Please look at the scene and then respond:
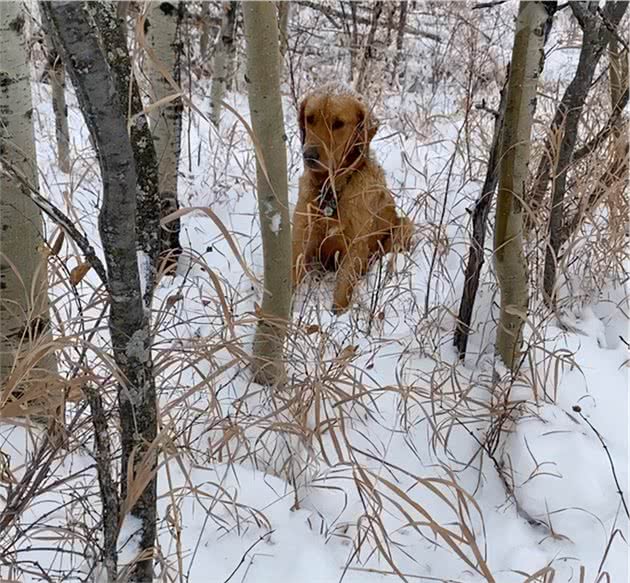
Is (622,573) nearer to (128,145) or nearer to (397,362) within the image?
(397,362)

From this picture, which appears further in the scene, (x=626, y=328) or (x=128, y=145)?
(x=626, y=328)

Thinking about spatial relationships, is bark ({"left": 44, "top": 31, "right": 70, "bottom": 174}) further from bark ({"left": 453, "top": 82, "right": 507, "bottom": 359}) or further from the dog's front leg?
bark ({"left": 453, "top": 82, "right": 507, "bottom": 359})

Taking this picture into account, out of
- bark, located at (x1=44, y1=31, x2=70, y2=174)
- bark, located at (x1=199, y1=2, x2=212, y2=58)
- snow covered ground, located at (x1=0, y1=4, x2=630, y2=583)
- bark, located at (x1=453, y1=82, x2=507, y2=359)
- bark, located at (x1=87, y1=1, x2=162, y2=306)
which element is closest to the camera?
bark, located at (x1=87, y1=1, x2=162, y2=306)

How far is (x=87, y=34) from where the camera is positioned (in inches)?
28.1

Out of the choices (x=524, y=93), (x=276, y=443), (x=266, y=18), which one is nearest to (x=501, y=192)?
(x=524, y=93)

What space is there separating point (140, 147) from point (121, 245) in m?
0.70

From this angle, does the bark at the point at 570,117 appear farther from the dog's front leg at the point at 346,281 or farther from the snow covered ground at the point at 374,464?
the dog's front leg at the point at 346,281

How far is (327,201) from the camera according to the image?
9.36ft

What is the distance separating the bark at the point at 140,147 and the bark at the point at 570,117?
3.98 feet

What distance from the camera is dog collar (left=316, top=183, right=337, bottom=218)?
2.77 m

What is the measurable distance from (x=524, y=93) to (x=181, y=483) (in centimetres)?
130

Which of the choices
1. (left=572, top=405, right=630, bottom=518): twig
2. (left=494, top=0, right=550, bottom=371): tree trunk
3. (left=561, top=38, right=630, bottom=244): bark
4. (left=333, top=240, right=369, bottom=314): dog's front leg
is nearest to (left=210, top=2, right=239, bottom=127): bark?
(left=333, top=240, right=369, bottom=314): dog's front leg

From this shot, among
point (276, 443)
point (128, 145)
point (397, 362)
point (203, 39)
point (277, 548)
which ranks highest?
point (203, 39)

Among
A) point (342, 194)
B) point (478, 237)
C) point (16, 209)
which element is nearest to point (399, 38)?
point (342, 194)
